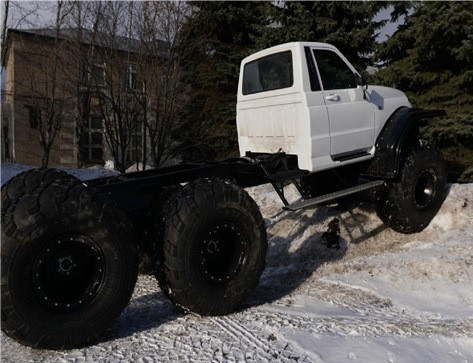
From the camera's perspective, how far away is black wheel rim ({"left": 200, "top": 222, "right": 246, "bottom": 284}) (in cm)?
405

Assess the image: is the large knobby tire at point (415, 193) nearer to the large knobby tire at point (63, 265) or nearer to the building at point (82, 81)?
the large knobby tire at point (63, 265)

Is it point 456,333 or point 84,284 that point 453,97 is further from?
point 84,284

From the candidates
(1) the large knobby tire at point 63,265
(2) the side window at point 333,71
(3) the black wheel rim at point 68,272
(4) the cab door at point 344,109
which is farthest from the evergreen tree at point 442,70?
(3) the black wheel rim at point 68,272

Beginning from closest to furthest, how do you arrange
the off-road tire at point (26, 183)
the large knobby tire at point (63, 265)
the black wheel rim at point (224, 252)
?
the large knobby tire at point (63, 265)
the off-road tire at point (26, 183)
the black wheel rim at point (224, 252)

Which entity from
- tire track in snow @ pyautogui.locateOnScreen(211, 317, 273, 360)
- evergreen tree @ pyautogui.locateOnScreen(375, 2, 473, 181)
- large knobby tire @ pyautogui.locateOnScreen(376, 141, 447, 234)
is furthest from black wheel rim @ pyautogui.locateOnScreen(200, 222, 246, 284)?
evergreen tree @ pyautogui.locateOnScreen(375, 2, 473, 181)

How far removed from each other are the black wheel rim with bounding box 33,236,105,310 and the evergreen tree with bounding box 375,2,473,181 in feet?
30.8

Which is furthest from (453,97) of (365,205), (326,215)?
(326,215)

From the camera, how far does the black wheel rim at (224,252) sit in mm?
→ 4052

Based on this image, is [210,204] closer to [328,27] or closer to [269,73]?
[269,73]

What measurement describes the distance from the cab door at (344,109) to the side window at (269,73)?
1.38 ft

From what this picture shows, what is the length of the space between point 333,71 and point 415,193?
103 inches

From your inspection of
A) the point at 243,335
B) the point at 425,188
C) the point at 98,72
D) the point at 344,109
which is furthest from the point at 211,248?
the point at 98,72

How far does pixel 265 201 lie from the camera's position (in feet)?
28.0

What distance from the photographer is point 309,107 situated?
5.23 metres
